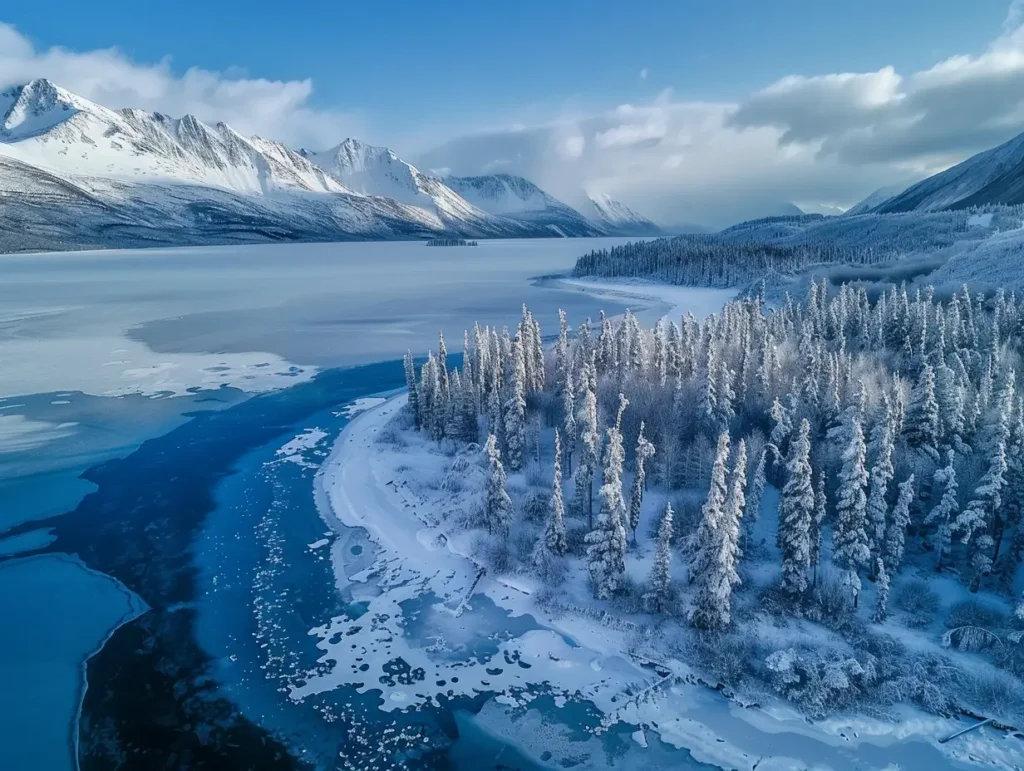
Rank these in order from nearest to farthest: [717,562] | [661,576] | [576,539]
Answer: [717,562] → [661,576] → [576,539]

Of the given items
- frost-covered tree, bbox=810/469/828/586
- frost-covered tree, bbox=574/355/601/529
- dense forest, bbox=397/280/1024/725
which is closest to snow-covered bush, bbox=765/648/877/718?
dense forest, bbox=397/280/1024/725

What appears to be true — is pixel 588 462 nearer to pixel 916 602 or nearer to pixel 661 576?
pixel 661 576

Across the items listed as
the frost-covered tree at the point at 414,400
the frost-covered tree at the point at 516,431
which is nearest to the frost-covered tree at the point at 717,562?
the frost-covered tree at the point at 516,431

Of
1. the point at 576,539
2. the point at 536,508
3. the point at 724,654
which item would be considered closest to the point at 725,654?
the point at 724,654

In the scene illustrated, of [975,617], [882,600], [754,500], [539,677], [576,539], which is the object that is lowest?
[539,677]

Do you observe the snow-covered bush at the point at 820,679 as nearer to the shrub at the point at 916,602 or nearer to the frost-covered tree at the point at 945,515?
the shrub at the point at 916,602

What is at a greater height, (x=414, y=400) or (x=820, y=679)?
(x=414, y=400)
